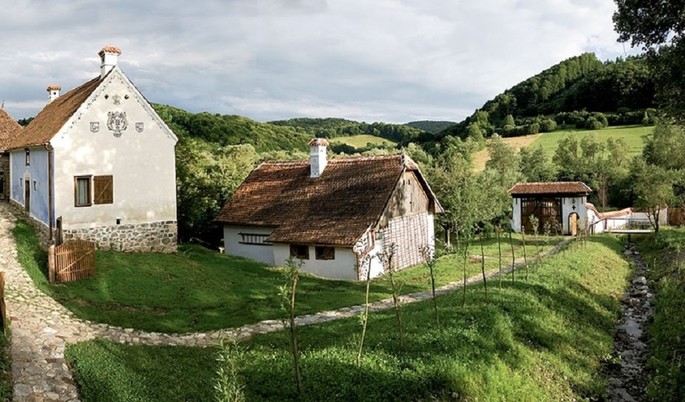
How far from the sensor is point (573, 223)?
45.3 meters

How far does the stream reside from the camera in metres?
13.4

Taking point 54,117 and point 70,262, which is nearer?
point 70,262

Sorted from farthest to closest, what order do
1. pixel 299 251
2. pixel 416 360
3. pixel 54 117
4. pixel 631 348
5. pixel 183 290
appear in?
pixel 299 251 → pixel 54 117 → pixel 183 290 → pixel 631 348 → pixel 416 360

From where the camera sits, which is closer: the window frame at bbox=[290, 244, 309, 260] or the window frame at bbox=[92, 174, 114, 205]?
the window frame at bbox=[92, 174, 114, 205]

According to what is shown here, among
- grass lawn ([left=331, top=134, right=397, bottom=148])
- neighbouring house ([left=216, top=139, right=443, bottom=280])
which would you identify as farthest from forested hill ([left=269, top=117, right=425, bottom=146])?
neighbouring house ([left=216, top=139, right=443, bottom=280])

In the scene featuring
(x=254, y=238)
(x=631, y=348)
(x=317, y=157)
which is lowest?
(x=631, y=348)

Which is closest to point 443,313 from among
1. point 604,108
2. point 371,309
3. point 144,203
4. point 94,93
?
point 371,309

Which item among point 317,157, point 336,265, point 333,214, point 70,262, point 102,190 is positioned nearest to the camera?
point 70,262

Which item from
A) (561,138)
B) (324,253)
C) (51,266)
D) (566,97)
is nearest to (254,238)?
(324,253)

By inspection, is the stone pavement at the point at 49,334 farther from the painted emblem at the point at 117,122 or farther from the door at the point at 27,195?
the painted emblem at the point at 117,122

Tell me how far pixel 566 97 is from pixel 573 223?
55.3 metres

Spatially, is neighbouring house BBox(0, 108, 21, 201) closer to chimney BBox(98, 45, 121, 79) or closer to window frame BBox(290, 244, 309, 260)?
chimney BBox(98, 45, 121, 79)

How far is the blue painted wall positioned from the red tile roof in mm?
37971

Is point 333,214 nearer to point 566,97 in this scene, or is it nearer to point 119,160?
point 119,160
